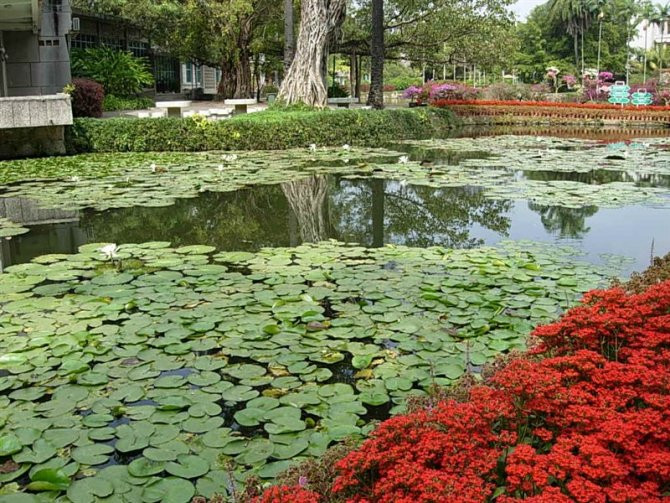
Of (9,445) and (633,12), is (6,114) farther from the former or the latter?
(633,12)

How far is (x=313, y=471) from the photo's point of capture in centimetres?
254

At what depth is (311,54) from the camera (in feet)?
65.0

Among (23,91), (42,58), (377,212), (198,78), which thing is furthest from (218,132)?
(198,78)

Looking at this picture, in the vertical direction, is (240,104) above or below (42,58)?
below

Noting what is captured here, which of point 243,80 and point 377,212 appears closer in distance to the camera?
point 377,212

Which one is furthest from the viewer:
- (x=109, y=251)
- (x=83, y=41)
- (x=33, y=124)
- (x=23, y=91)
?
(x=83, y=41)

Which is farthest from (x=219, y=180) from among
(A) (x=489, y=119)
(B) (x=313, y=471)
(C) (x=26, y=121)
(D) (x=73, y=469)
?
(A) (x=489, y=119)

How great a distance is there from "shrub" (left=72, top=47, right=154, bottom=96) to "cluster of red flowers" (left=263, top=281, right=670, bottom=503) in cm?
2095

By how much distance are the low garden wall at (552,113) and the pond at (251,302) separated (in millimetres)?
16249

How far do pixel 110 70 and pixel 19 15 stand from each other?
19.4 ft

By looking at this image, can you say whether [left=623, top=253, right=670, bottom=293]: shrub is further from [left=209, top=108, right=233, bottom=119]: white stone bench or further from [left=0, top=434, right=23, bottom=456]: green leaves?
[left=209, top=108, right=233, bottom=119]: white stone bench

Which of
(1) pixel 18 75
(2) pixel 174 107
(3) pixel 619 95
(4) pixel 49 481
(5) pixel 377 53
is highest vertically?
(5) pixel 377 53

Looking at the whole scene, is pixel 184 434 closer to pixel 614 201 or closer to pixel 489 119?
pixel 614 201

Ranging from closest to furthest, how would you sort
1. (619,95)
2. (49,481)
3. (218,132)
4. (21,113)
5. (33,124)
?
(49,481)
(21,113)
(33,124)
(218,132)
(619,95)
